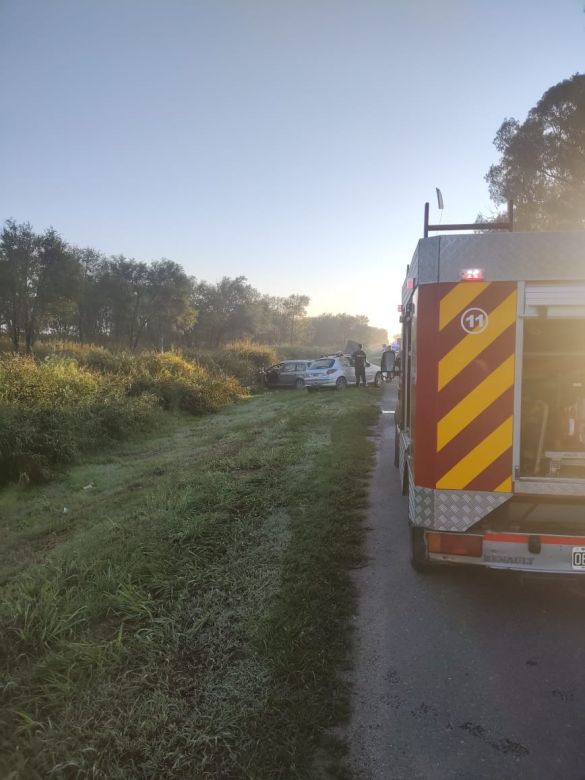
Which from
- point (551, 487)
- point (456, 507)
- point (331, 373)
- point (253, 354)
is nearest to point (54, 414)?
point (456, 507)

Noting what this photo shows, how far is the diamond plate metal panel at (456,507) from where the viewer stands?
11.8ft

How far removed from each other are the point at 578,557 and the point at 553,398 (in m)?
1.66

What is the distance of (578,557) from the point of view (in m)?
3.50

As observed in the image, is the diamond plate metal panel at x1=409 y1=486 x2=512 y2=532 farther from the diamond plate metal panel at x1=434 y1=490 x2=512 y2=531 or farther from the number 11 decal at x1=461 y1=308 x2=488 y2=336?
the number 11 decal at x1=461 y1=308 x2=488 y2=336

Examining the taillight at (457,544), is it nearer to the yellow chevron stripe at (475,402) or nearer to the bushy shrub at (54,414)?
the yellow chevron stripe at (475,402)

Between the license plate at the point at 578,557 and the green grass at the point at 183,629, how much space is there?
1612 mm

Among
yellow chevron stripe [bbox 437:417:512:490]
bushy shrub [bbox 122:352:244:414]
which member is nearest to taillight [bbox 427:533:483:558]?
yellow chevron stripe [bbox 437:417:512:490]

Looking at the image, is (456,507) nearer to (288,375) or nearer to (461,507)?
(461,507)

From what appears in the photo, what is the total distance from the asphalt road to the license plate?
369 millimetres

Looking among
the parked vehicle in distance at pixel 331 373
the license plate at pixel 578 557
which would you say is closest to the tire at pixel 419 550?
the license plate at pixel 578 557

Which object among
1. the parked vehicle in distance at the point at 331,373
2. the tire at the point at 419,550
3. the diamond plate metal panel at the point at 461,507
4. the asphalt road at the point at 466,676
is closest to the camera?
the asphalt road at the point at 466,676

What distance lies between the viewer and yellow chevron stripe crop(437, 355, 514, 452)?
11.6 feet

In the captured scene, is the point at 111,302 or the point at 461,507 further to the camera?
the point at 111,302

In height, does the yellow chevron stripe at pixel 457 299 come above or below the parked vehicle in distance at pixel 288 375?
above
